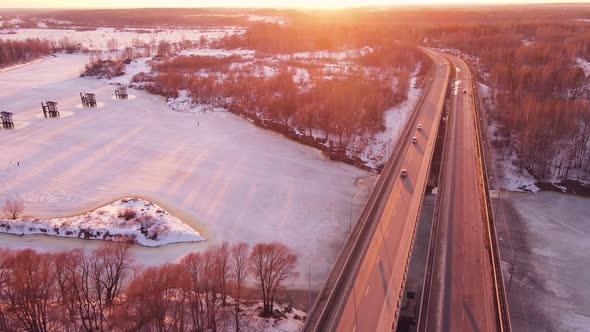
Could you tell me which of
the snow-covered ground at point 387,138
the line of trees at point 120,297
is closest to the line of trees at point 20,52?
the snow-covered ground at point 387,138

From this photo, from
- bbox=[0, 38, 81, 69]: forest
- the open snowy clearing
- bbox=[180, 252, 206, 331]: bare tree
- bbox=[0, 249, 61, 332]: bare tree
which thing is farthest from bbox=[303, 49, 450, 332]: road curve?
bbox=[0, 38, 81, 69]: forest

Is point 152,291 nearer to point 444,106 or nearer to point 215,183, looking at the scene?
point 215,183

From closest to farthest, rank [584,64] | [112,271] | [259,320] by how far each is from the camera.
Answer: [259,320] → [112,271] → [584,64]

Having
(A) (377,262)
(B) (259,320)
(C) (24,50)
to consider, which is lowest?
(B) (259,320)

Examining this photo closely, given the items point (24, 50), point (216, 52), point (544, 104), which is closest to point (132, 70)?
point (216, 52)

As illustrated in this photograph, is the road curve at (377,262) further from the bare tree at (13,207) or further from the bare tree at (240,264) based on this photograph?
the bare tree at (13,207)

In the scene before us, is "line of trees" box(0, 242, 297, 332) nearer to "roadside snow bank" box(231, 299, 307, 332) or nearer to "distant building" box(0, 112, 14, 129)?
"roadside snow bank" box(231, 299, 307, 332)

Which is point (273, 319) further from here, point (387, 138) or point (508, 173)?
point (387, 138)

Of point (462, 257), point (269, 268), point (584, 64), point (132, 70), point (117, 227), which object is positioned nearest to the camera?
point (462, 257)
